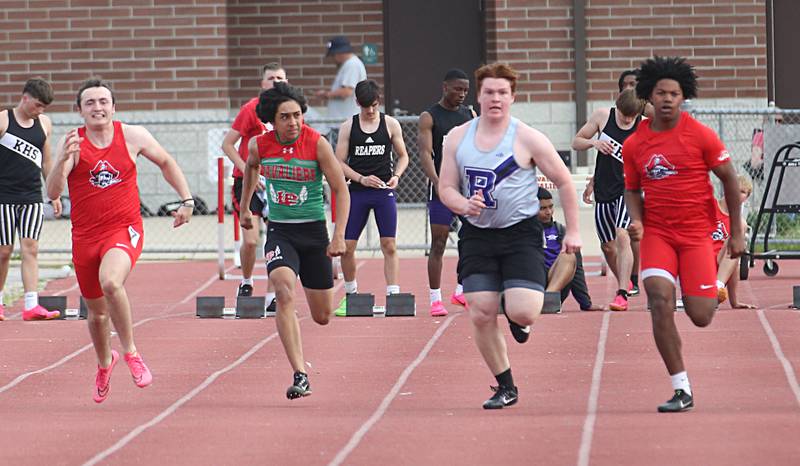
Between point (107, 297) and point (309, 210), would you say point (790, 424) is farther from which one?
point (107, 297)

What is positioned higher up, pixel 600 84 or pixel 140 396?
pixel 600 84

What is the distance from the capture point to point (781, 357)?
11.1 meters

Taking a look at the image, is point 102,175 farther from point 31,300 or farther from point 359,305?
point 31,300

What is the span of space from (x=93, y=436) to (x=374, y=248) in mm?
9636

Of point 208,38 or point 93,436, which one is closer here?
point 93,436

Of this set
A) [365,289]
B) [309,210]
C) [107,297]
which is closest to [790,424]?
[309,210]

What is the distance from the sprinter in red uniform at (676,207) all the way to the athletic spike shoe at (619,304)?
14.1ft

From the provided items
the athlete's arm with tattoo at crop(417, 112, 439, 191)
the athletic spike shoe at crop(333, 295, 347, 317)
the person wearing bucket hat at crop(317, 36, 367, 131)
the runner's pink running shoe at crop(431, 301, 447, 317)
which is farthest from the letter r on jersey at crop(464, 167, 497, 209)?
the person wearing bucket hat at crop(317, 36, 367, 131)

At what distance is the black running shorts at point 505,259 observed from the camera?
9305 millimetres

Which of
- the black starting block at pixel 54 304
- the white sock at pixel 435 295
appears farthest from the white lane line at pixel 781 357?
the black starting block at pixel 54 304

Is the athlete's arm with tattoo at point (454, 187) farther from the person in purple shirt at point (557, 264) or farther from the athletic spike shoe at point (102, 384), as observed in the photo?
the person in purple shirt at point (557, 264)

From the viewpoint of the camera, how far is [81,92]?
33.3ft

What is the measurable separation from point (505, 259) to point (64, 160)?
8.83ft

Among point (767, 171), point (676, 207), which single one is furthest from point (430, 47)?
point (676, 207)
